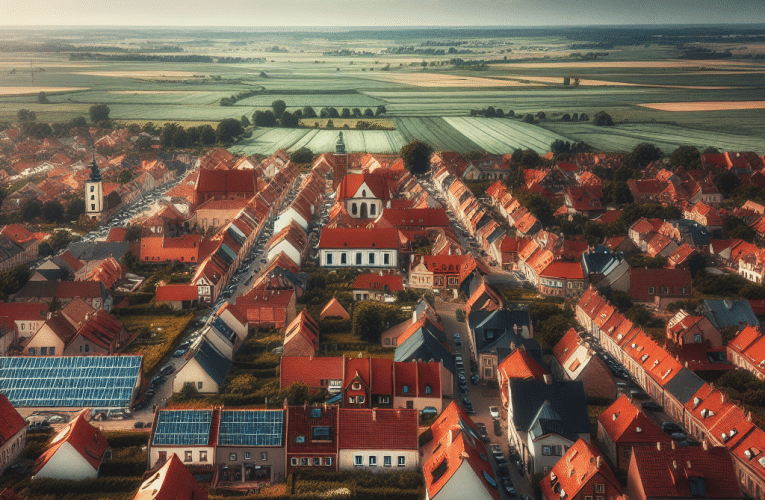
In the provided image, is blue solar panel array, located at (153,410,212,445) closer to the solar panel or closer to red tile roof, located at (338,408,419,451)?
the solar panel

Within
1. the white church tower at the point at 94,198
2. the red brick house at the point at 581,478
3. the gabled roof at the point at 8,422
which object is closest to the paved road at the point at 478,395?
the red brick house at the point at 581,478

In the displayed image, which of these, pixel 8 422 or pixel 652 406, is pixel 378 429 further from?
pixel 8 422

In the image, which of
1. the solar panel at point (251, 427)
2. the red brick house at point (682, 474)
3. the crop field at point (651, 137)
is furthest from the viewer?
the crop field at point (651, 137)

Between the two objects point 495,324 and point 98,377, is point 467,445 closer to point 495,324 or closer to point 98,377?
point 495,324

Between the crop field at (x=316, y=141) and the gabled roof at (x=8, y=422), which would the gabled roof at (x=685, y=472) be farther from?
the crop field at (x=316, y=141)

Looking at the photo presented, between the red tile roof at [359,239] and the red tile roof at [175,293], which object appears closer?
the red tile roof at [175,293]

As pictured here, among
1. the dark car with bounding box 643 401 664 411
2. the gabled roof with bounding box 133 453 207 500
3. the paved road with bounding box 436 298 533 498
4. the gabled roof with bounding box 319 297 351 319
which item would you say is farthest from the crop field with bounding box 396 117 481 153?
the gabled roof with bounding box 133 453 207 500
